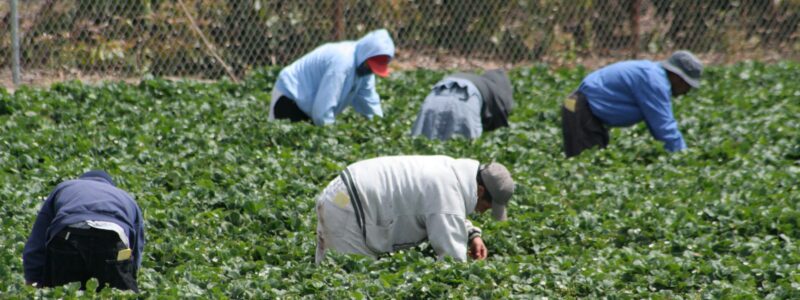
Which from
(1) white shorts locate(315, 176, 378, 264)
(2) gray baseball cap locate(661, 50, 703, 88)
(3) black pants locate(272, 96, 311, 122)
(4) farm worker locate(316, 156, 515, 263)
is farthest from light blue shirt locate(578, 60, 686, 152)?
(1) white shorts locate(315, 176, 378, 264)

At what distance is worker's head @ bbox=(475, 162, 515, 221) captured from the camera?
6.84m

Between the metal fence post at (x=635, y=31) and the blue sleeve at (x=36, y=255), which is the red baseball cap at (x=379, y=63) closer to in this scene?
the blue sleeve at (x=36, y=255)

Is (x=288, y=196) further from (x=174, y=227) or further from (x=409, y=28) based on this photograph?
(x=409, y=28)

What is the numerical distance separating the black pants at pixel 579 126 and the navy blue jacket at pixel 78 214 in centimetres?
490

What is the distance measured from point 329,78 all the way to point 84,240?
16.2ft

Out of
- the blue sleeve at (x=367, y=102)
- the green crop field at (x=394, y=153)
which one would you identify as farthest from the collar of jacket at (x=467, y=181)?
the blue sleeve at (x=367, y=102)

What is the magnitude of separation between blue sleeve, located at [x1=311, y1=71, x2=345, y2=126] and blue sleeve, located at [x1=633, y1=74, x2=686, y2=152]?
8.13ft

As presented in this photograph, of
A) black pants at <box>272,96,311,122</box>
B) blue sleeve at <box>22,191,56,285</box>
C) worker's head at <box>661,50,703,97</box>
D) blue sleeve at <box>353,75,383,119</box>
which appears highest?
worker's head at <box>661,50,703,97</box>

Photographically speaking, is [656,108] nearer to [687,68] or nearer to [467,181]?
[687,68]

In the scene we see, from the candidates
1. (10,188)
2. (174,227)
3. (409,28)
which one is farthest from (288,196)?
(409,28)

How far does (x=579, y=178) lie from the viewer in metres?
9.77

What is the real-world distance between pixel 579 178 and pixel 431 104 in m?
1.74

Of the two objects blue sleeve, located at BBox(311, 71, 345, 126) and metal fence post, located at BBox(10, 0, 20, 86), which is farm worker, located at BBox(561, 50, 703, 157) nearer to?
blue sleeve, located at BBox(311, 71, 345, 126)

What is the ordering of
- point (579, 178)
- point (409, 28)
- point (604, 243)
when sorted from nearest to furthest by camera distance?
point (604, 243)
point (579, 178)
point (409, 28)
